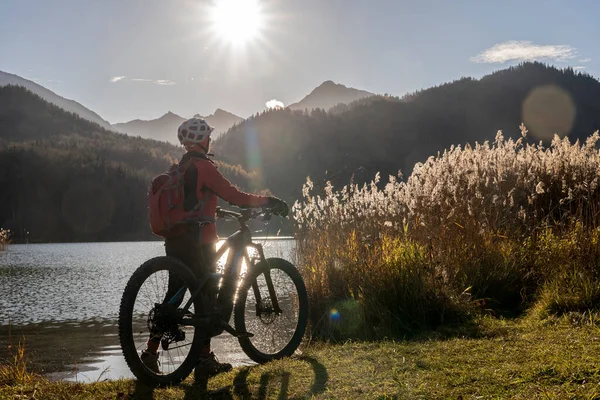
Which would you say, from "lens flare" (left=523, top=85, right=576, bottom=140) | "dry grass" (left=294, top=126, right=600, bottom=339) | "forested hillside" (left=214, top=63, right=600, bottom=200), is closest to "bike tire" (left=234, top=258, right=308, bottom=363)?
"dry grass" (left=294, top=126, right=600, bottom=339)

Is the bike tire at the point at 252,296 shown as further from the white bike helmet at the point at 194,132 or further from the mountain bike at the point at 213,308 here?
the white bike helmet at the point at 194,132

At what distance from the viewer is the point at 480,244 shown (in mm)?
7145

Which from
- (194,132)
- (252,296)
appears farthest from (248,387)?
(194,132)

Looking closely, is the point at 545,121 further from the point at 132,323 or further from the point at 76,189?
the point at 132,323

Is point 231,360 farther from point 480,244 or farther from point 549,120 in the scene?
point 549,120

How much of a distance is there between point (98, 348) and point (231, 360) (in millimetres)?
2640

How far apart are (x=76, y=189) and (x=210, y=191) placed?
122m

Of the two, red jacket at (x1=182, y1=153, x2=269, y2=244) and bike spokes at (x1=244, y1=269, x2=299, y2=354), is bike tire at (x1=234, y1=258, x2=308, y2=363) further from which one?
red jacket at (x1=182, y1=153, x2=269, y2=244)

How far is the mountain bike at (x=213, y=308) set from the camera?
4.51 meters

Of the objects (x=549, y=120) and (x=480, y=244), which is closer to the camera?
(x=480, y=244)

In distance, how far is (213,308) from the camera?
4953 millimetres

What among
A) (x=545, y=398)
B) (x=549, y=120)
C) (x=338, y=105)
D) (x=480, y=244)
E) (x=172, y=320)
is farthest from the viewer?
(x=549, y=120)

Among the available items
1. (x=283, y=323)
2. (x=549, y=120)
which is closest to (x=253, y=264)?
(x=283, y=323)

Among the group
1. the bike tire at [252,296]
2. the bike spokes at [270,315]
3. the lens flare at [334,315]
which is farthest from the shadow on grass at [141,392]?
the lens flare at [334,315]
